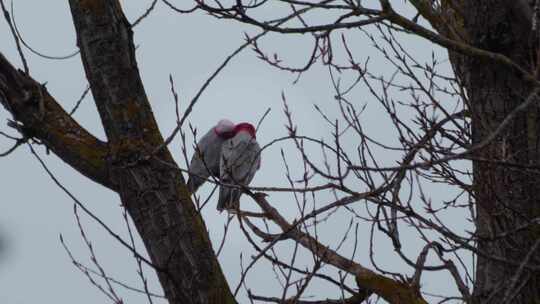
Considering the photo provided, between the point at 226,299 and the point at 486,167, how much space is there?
1412 mm

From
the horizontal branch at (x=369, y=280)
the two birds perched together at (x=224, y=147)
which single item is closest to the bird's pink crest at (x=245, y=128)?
the two birds perched together at (x=224, y=147)

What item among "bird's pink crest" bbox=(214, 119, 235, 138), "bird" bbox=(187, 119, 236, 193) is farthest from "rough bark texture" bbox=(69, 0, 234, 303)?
"bird's pink crest" bbox=(214, 119, 235, 138)

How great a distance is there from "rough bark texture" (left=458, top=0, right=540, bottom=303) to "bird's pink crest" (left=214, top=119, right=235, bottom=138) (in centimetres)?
679

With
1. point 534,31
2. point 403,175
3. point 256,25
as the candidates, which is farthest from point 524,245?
point 256,25

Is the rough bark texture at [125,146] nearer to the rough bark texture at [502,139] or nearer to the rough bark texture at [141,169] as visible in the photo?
the rough bark texture at [141,169]

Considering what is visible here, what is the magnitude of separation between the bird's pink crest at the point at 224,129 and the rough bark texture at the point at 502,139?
679cm

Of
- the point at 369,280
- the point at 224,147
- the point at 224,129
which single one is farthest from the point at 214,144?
the point at 369,280

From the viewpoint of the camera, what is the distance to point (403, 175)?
13.6ft

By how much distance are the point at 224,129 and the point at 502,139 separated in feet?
24.2

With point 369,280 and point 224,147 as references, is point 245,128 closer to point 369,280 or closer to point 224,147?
point 224,147

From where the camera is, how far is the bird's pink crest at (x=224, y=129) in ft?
36.2

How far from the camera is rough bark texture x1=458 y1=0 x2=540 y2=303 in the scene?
13.3 feet

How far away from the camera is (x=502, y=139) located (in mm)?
4055

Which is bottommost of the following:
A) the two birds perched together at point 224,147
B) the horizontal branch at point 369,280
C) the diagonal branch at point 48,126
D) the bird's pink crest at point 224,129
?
the horizontal branch at point 369,280
